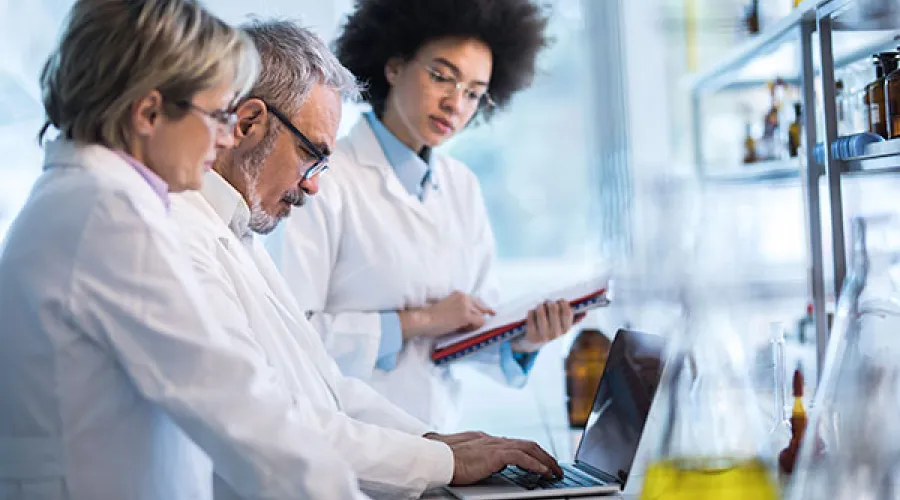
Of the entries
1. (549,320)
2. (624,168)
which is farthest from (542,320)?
(624,168)

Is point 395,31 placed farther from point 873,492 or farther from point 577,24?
point 577,24

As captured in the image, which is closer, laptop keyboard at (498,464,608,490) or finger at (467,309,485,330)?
laptop keyboard at (498,464,608,490)

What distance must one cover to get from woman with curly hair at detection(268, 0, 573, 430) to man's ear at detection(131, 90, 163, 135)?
874 mm

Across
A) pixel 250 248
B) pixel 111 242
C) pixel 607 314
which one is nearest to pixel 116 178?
pixel 111 242

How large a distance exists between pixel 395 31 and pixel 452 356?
2.41ft

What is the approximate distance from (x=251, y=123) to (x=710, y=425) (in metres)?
0.84

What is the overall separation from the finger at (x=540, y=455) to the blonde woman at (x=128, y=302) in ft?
1.32

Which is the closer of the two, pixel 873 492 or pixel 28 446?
pixel 873 492

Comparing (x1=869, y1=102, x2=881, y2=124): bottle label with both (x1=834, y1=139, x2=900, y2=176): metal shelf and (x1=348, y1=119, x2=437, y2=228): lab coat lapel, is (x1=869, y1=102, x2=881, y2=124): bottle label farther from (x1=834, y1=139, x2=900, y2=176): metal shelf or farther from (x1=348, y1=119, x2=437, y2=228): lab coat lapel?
(x1=348, y1=119, x2=437, y2=228): lab coat lapel

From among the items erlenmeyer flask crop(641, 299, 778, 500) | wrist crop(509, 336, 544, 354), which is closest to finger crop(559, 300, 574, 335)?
wrist crop(509, 336, 544, 354)

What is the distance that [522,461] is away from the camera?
128 cm

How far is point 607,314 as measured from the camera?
12.4 feet

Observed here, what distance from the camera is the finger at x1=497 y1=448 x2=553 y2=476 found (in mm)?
1277

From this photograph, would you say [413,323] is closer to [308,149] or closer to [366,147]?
[366,147]
